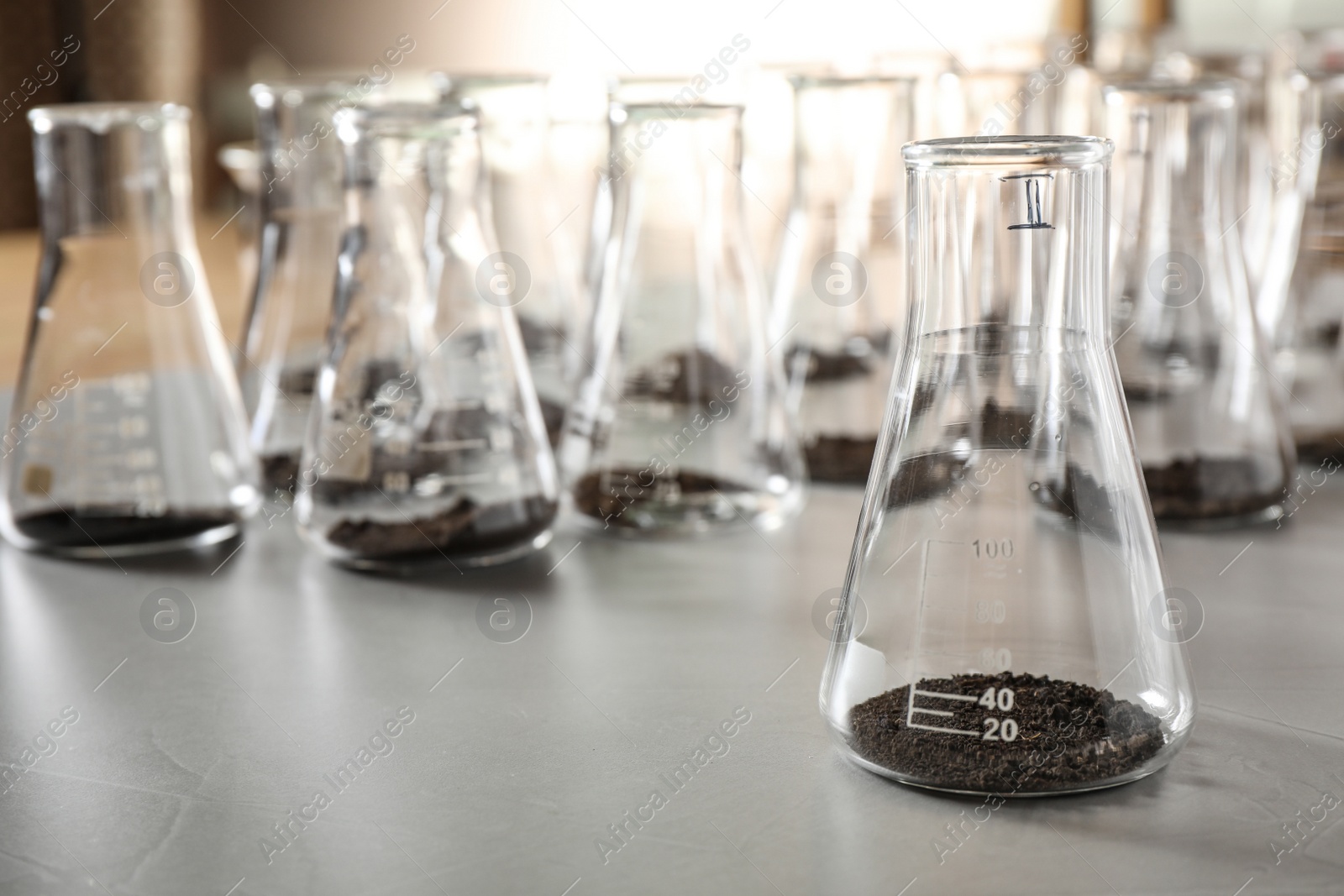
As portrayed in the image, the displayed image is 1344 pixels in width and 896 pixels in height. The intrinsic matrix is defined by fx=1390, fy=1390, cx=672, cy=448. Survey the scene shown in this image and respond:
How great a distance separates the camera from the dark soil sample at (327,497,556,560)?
0.94 meters

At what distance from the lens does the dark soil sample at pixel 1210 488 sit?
38.5 inches

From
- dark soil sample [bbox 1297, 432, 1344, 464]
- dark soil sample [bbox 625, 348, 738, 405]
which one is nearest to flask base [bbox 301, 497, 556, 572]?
dark soil sample [bbox 625, 348, 738, 405]

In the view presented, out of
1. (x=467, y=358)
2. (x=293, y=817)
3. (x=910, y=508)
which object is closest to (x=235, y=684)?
(x=293, y=817)

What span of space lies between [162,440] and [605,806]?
55 cm

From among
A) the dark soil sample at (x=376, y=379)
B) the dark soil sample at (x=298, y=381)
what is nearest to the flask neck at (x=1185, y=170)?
the dark soil sample at (x=376, y=379)

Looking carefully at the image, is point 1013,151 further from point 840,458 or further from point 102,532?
point 102,532

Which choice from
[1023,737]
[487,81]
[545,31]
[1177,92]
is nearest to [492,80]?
[487,81]

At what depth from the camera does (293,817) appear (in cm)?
61

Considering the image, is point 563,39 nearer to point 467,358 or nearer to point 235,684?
point 467,358

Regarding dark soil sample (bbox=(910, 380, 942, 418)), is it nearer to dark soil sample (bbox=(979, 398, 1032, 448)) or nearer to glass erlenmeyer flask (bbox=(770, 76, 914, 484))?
dark soil sample (bbox=(979, 398, 1032, 448))

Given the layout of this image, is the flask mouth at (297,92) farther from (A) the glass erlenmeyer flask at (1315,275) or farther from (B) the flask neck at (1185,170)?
(A) the glass erlenmeyer flask at (1315,275)

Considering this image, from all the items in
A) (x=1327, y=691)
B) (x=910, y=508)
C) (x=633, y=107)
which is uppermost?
(x=633, y=107)

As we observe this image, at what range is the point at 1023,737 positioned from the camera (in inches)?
23.0

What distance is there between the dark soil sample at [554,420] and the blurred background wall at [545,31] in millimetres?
1767
